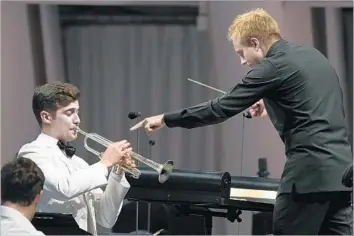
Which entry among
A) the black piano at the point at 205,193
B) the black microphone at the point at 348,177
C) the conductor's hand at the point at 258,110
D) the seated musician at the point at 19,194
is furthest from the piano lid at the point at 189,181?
the seated musician at the point at 19,194

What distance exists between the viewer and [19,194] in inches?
87.0

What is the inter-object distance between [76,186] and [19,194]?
11.5 inches

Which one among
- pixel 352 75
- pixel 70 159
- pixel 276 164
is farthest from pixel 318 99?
pixel 352 75

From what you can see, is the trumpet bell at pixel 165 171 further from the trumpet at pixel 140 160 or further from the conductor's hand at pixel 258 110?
the conductor's hand at pixel 258 110

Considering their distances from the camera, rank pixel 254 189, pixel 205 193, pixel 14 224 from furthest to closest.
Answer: pixel 254 189 → pixel 205 193 → pixel 14 224

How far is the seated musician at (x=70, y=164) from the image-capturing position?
98.9 inches

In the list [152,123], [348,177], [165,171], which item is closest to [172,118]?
[152,123]

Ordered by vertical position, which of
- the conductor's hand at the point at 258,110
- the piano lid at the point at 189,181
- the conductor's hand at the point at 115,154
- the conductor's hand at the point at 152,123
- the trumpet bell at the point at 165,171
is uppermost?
the conductor's hand at the point at 258,110

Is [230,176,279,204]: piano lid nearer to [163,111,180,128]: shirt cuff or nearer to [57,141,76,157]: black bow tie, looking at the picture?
[163,111,180,128]: shirt cuff

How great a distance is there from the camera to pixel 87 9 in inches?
184

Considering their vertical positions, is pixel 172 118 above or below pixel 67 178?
above

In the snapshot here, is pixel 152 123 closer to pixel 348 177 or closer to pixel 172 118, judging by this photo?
pixel 172 118

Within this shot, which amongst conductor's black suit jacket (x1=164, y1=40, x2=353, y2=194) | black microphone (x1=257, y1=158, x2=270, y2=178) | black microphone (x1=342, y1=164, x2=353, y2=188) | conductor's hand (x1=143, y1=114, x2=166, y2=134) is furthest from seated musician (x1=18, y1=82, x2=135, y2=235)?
black microphone (x1=257, y1=158, x2=270, y2=178)

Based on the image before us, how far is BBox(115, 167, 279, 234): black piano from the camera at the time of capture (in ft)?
9.52
